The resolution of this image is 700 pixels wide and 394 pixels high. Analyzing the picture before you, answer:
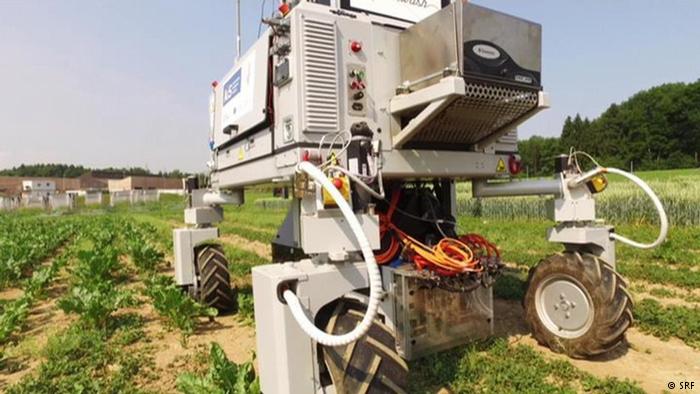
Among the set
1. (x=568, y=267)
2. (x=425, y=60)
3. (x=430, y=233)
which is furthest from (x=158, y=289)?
(x=568, y=267)

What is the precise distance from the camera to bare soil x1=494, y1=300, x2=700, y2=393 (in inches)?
130

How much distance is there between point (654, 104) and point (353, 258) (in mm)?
99334

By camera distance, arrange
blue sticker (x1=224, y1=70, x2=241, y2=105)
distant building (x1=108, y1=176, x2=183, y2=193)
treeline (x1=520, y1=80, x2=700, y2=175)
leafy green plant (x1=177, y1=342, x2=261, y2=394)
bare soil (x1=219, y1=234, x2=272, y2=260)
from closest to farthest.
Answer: leafy green plant (x1=177, y1=342, x2=261, y2=394) < blue sticker (x1=224, y1=70, x2=241, y2=105) < bare soil (x1=219, y1=234, x2=272, y2=260) < treeline (x1=520, y1=80, x2=700, y2=175) < distant building (x1=108, y1=176, x2=183, y2=193)

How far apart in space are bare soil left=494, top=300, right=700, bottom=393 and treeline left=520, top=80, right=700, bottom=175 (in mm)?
66542

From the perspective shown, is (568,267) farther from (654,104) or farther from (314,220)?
(654,104)

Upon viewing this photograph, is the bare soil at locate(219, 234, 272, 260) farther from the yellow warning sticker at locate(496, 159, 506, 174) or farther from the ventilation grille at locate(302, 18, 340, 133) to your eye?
the ventilation grille at locate(302, 18, 340, 133)

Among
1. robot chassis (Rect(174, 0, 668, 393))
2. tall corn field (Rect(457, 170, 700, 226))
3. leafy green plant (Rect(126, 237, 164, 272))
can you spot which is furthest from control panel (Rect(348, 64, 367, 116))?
tall corn field (Rect(457, 170, 700, 226))

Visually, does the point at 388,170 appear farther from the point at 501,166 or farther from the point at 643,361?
the point at 643,361

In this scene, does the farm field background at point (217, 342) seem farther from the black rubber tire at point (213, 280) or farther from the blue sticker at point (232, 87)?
the blue sticker at point (232, 87)

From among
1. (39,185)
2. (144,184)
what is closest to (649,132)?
(144,184)

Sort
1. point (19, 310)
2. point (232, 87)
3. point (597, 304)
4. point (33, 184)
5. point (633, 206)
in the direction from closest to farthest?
point (597, 304), point (232, 87), point (19, 310), point (633, 206), point (33, 184)

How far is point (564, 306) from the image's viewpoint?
3564 mm

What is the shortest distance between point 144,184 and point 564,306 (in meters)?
102

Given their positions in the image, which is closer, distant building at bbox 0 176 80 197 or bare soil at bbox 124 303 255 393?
bare soil at bbox 124 303 255 393
